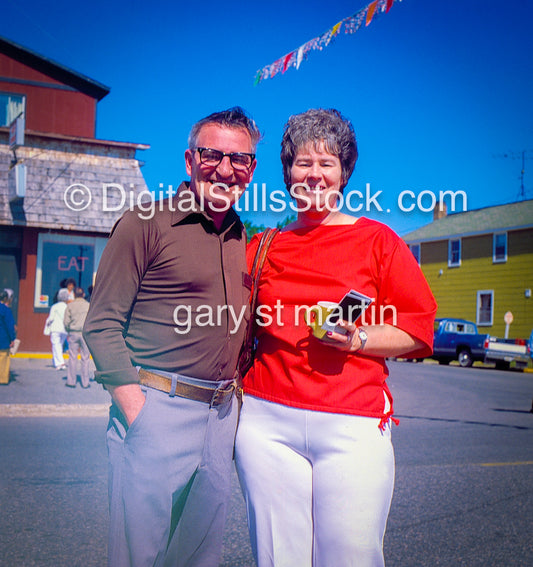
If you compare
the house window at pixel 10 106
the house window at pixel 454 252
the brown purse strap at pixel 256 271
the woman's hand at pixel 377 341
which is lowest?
the woman's hand at pixel 377 341

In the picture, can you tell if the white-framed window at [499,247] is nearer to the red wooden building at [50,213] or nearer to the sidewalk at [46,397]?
the red wooden building at [50,213]

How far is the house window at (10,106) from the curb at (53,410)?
1278 centimetres

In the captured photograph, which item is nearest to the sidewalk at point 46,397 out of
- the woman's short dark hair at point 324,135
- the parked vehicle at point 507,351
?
the woman's short dark hair at point 324,135

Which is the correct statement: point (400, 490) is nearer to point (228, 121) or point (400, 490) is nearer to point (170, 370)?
point (170, 370)

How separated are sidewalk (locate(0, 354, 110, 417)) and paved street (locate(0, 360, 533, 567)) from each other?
3 cm

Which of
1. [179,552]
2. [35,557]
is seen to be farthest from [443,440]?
[179,552]

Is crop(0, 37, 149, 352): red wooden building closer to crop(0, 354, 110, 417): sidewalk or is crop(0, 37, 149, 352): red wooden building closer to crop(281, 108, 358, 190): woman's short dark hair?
crop(0, 354, 110, 417): sidewalk

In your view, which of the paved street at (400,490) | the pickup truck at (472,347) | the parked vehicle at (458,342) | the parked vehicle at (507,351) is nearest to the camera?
the paved street at (400,490)

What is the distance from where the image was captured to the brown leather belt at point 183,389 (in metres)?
2.43

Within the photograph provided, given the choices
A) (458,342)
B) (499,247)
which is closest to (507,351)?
(458,342)

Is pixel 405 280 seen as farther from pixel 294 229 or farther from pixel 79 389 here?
pixel 79 389

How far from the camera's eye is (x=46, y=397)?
10.7m

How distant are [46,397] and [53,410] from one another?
3.60 feet

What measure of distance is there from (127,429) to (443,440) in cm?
685
